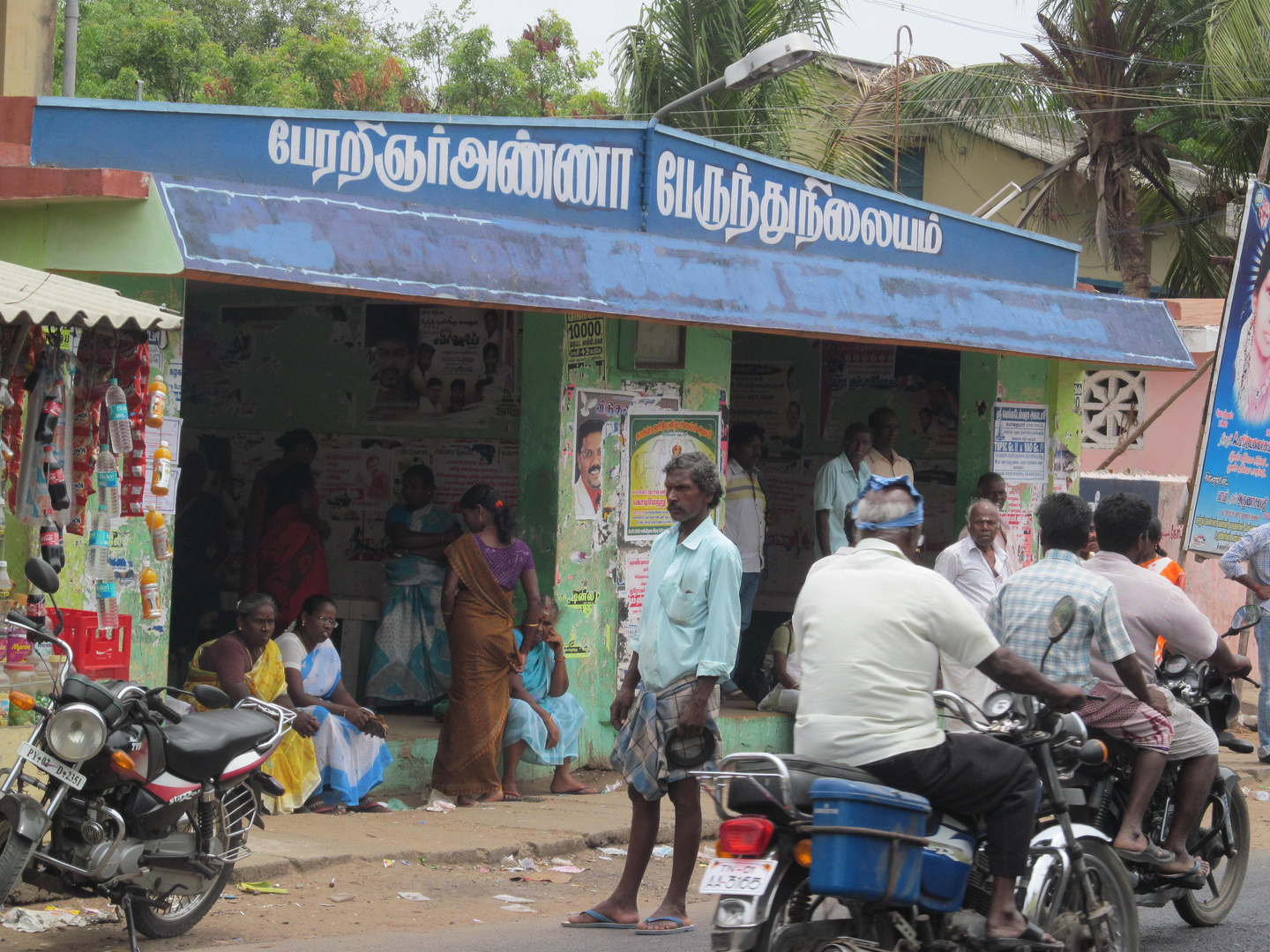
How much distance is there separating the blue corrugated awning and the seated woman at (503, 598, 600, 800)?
1.81 meters

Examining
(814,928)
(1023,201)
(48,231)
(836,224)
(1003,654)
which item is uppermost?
(1023,201)

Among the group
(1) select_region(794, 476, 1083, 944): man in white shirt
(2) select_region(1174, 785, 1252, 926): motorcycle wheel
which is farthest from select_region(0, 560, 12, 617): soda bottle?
(2) select_region(1174, 785, 1252, 926): motorcycle wheel

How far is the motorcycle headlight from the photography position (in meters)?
4.92

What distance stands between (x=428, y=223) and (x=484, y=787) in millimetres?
2878

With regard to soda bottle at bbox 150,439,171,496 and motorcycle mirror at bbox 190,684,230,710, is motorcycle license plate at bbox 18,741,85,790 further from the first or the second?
soda bottle at bbox 150,439,171,496

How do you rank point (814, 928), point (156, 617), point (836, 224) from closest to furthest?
point (814, 928) < point (156, 617) < point (836, 224)

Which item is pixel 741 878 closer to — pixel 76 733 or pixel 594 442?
pixel 76 733

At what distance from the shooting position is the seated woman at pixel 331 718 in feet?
24.9

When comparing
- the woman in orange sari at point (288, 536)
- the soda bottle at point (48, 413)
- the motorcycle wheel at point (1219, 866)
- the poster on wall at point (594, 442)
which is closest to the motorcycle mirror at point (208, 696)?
the soda bottle at point (48, 413)

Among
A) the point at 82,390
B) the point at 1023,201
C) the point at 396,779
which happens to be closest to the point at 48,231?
the point at 82,390

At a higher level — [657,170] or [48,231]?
[657,170]

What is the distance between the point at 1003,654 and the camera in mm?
4227

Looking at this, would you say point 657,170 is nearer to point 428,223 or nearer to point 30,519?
point 428,223

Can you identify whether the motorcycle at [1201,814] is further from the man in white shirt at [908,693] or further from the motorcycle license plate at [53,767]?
the motorcycle license plate at [53,767]
